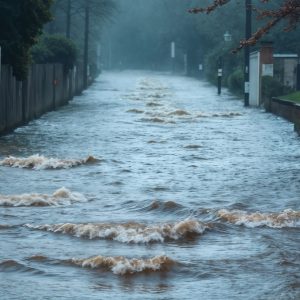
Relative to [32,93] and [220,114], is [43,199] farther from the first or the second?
A: [220,114]

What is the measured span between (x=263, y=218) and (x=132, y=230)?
1938 mm

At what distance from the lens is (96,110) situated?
40594 millimetres

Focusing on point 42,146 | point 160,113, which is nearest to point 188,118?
point 160,113

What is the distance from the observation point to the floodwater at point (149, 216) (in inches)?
400

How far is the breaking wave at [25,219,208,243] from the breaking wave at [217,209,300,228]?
664mm

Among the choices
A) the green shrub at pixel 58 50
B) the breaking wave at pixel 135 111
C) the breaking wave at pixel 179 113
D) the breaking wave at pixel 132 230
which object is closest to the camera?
the breaking wave at pixel 132 230

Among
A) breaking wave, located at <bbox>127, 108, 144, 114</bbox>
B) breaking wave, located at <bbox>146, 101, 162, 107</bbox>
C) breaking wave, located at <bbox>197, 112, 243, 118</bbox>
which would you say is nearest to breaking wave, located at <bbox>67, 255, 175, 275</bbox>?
breaking wave, located at <bbox>197, 112, 243, 118</bbox>

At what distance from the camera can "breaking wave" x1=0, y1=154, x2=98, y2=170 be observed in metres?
19.7

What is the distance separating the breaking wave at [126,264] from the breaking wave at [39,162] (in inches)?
346

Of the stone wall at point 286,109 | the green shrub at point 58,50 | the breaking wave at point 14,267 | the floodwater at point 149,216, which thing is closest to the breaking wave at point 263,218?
the floodwater at point 149,216

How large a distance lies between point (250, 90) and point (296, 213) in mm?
32461

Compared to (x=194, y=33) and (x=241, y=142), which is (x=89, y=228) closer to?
(x=241, y=142)

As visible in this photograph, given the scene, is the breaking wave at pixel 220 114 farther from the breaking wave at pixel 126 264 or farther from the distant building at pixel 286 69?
the breaking wave at pixel 126 264

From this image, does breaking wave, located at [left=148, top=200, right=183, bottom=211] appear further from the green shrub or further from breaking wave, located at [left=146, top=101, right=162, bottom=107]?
the green shrub
